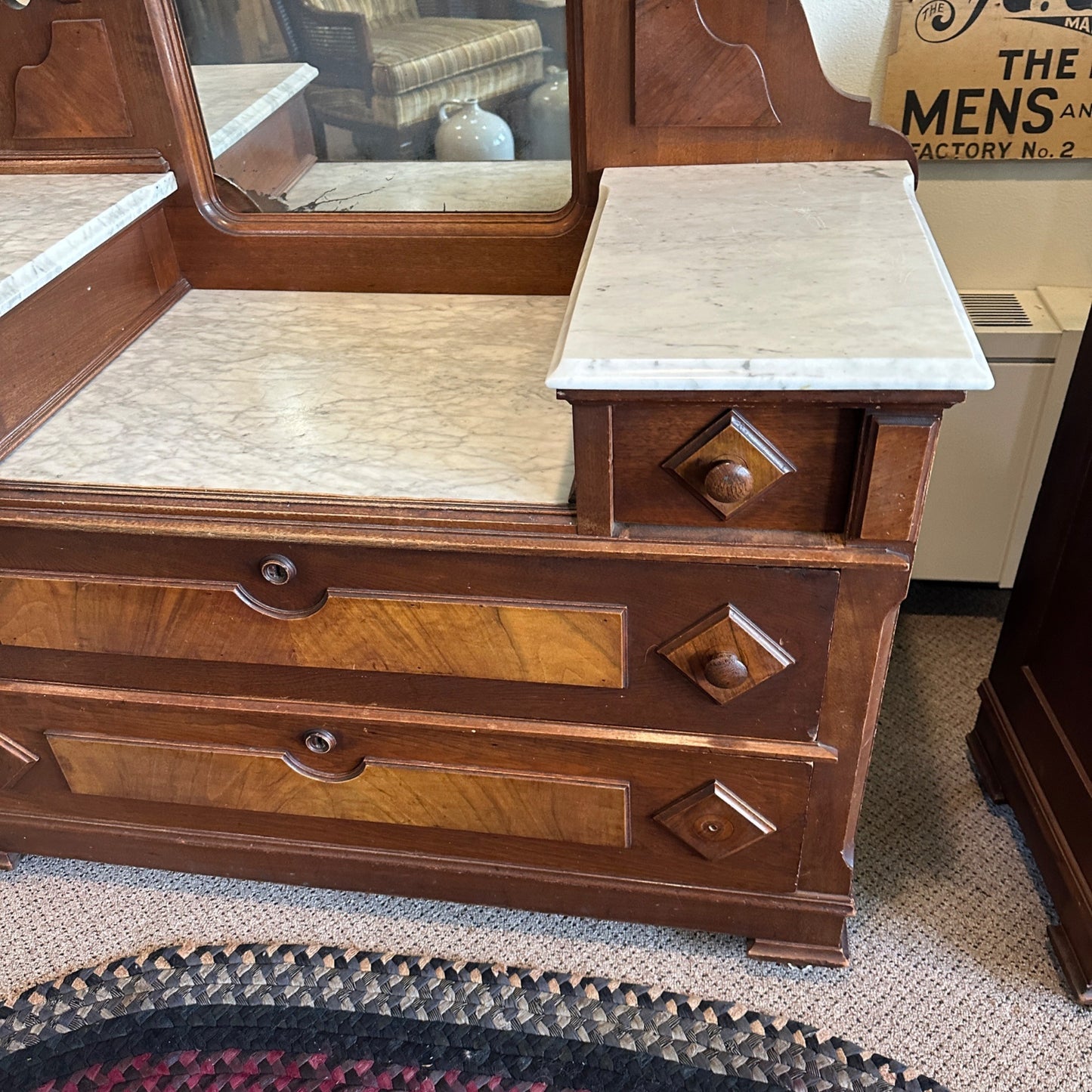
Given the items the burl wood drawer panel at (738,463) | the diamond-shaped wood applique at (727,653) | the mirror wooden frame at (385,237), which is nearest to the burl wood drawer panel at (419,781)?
the diamond-shaped wood applique at (727,653)

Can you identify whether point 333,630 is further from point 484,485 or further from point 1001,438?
point 1001,438

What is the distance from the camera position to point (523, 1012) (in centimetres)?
131

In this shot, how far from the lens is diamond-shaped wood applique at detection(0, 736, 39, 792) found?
52.8 inches

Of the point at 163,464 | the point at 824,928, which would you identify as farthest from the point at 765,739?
the point at 163,464

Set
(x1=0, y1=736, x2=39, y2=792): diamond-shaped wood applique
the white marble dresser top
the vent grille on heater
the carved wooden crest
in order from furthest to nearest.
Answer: the vent grille on heater < (x1=0, y1=736, x2=39, y2=792): diamond-shaped wood applique < the carved wooden crest < the white marble dresser top

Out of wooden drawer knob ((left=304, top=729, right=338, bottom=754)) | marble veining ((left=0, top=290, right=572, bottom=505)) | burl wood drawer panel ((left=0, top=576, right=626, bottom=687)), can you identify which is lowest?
wooden drawer knob ((left=304, top=729, right=338, bottom=754))

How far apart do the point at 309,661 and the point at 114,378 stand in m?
0.44

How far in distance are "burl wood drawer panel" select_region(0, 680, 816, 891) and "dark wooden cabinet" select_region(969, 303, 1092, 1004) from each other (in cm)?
39

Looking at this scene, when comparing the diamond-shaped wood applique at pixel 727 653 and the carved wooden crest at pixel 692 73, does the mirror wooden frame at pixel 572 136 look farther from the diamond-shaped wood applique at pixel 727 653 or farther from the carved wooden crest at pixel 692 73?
the diamond-shaped wood applique at pixel 727 653

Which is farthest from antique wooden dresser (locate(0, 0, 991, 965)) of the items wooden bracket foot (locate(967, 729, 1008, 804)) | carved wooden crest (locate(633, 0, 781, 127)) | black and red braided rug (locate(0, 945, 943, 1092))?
wooden bracket foot (locate(967, 729, 1008, 804))

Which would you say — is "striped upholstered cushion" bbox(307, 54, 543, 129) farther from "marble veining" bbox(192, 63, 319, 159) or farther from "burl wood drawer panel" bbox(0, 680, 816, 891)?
"burl wood drawer panel" bbox(0, 680, 816, 891)

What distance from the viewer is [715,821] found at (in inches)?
46.6

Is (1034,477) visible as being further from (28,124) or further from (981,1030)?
(28,124)

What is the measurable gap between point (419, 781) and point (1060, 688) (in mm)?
867
